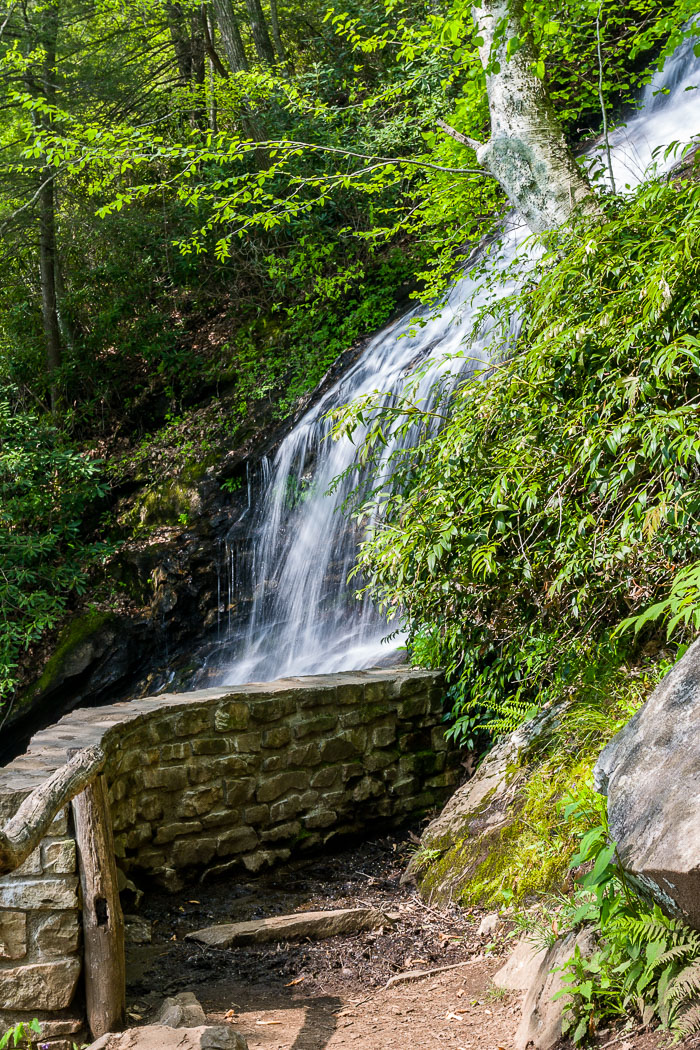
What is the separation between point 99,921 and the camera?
2.95 m

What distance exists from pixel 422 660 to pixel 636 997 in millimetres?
3445

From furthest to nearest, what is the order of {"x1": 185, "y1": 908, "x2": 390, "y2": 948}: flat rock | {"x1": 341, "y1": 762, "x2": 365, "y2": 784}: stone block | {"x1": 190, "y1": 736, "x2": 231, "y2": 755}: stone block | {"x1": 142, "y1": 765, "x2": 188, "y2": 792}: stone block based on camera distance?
1. {"x1": 341, "y1": 762, "x2": 365, "y2": 784}: stone block
2. {"x1": 190, "y1": 736, "x2": 231, "y2": 755}: stone block
3. {"x1": 142, "y1": 765, "x2": 188, "y2": 792}: stone block
4. {"x1": 185, "y1": 908, "x2": 390, "y2": 948}: flat rock

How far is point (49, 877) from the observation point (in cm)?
295

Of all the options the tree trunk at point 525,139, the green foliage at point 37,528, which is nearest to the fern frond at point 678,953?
the tree trunk at point 525,139

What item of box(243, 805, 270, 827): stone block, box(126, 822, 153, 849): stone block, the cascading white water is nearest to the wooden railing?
box(126, 822, 153, 849): stone block

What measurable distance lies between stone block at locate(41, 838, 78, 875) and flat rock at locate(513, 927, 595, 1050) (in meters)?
1.57

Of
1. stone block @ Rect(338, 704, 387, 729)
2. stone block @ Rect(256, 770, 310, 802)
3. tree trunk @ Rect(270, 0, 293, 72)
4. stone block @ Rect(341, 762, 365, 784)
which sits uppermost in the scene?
tree trunk @ Rect(270, 0, 293, 72)

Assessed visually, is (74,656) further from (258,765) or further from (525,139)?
(525,139)

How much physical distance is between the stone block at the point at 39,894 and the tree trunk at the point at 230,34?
11622 millimetres

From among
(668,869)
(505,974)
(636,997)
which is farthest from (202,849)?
(668,869)

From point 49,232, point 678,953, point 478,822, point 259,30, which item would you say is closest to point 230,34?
point 259,30

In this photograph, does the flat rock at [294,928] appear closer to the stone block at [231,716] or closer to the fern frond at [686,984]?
the stone block at [231,716]

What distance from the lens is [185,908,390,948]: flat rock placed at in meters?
3.81

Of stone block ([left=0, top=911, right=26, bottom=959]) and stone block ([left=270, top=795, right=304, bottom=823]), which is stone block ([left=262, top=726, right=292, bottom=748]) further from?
stone block ([left=0, top=911, right=26, bottom=959])
